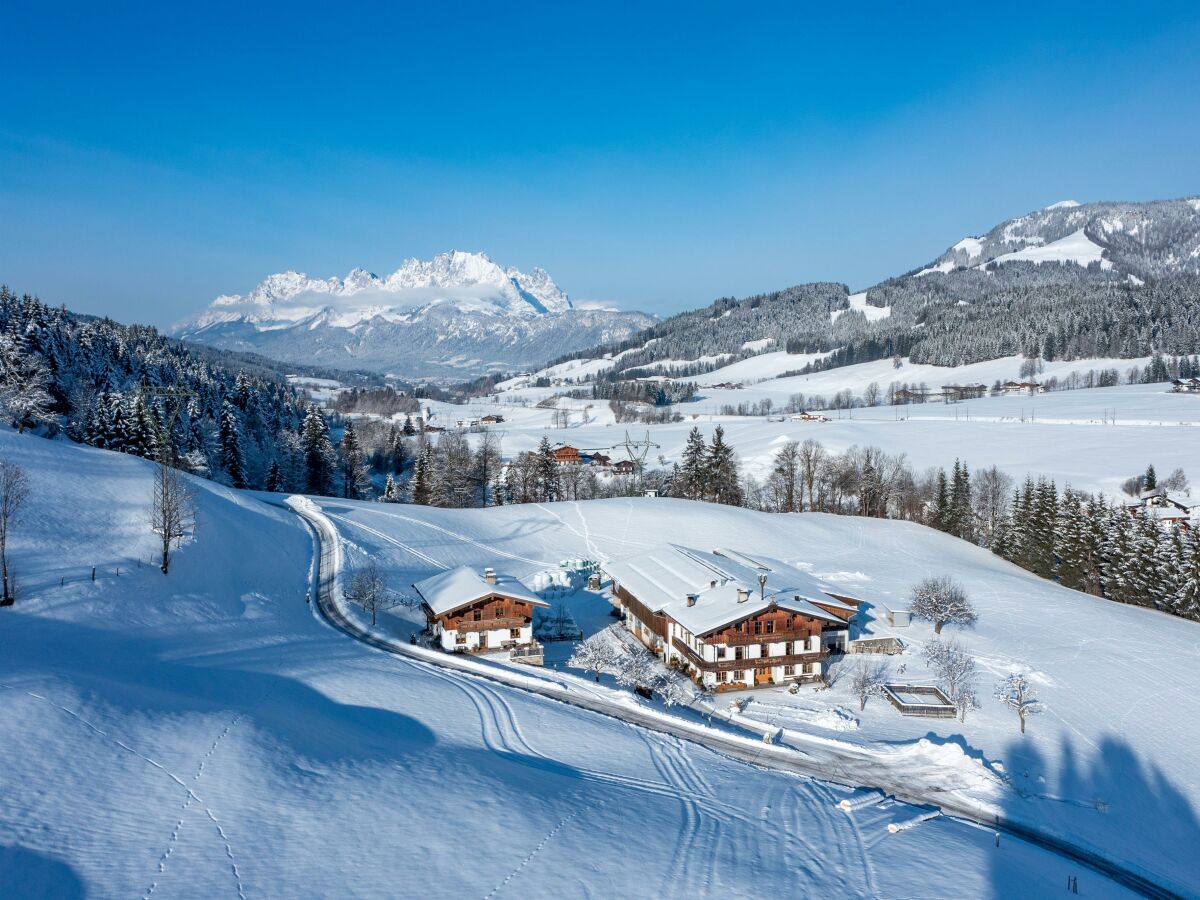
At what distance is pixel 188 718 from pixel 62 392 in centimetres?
8066

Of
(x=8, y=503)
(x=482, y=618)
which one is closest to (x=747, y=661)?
(x=482, y=618)

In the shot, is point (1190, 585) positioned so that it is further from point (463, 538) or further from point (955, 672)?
point (463, 538)

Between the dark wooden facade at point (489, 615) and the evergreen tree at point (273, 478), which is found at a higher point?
the evergreen tree at point (273, 478)

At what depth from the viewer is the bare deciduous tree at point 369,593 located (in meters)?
47.8

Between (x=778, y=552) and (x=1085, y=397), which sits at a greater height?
(x=1085, y=397)

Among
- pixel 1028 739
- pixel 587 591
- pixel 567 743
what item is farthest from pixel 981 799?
pixel 587 591

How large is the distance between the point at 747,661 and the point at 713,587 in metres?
6.10

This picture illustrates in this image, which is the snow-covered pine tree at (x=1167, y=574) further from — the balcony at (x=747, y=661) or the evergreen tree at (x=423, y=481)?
the evergreen tree at (x=423, y=481)

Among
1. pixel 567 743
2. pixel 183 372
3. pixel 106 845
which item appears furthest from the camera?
pixel 183 372

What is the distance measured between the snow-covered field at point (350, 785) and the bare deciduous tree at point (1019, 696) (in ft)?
4.23

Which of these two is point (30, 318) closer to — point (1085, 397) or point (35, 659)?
point (35, 659)

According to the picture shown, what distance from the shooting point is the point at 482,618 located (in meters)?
44.2

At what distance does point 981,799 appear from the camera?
94.3ft

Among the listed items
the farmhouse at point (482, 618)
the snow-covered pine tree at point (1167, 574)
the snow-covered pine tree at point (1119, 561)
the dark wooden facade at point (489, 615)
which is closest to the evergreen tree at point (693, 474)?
the snow-covered pine tree at point (1119, 561)
